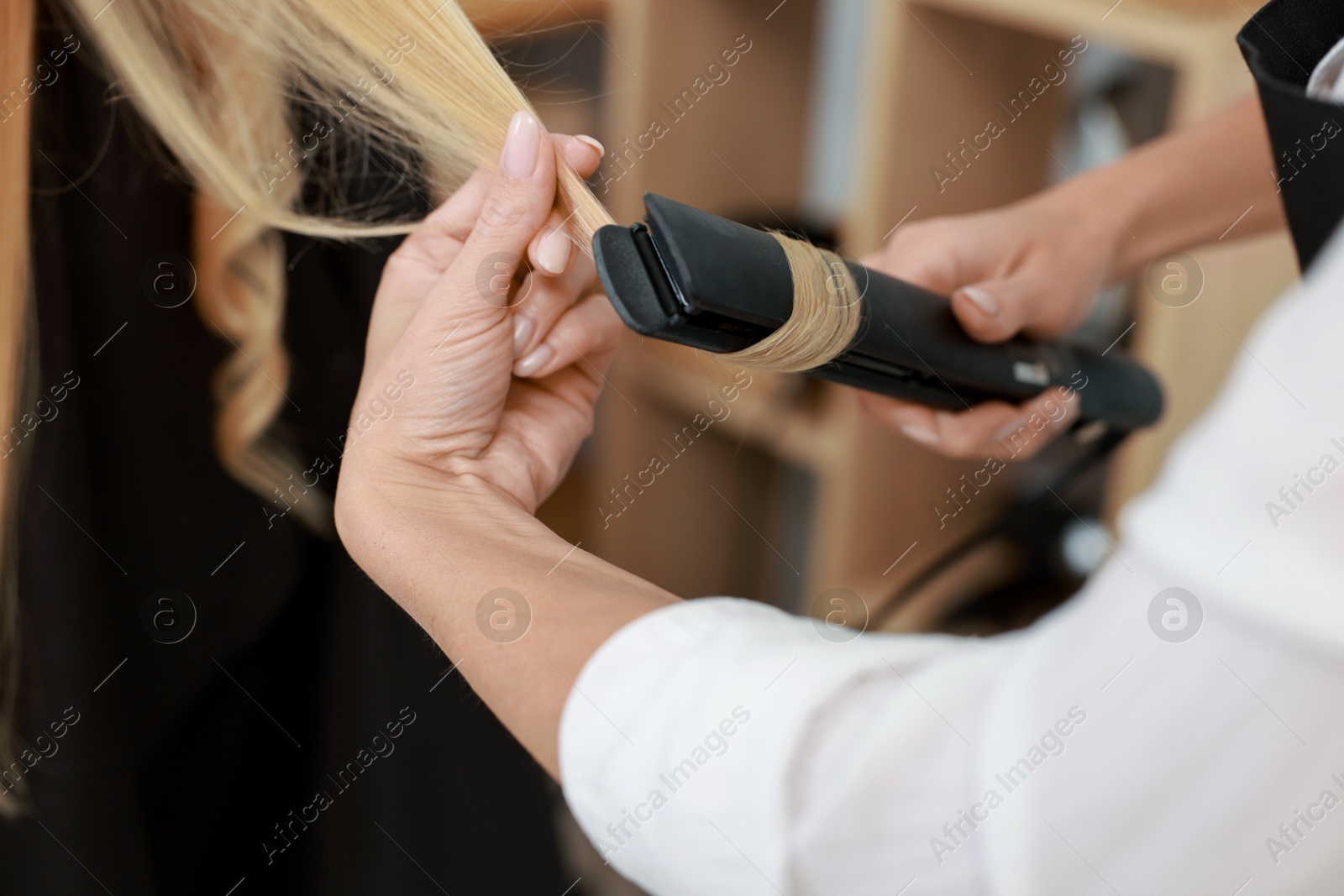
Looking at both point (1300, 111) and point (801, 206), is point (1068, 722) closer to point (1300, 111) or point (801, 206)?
point (1300, 111)

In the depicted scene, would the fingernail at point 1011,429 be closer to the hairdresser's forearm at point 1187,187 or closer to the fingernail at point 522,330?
the hairdresser's forearm at point 1187,187

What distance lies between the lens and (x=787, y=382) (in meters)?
0.95

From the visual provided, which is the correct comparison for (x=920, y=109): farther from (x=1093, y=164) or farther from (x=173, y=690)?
(x=173, y=690)

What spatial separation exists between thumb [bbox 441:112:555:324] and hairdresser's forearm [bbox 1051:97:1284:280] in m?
0.38

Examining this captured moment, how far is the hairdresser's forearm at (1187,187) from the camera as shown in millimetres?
584

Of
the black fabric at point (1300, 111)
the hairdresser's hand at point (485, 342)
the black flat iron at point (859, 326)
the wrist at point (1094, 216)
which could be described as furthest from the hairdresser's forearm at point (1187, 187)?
the hairdresser's hand at point (485, 342)

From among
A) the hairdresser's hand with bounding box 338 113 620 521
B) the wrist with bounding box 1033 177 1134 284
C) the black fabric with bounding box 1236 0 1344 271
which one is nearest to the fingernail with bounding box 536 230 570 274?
the hairdresser's hand with bounding box 338 113 620 521

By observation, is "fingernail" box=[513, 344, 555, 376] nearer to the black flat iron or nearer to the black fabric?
the black flat iron

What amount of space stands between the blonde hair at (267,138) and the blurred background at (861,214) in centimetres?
11

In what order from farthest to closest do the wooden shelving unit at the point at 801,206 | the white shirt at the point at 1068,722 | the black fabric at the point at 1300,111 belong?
the wooden shelving unit at the point at 801,206
the black fabric at the point at 1300,111
the white shirt at the point at 1068,722

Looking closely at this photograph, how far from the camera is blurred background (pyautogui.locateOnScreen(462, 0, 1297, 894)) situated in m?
0.70

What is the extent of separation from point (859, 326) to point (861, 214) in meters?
0.55

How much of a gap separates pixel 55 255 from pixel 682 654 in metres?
0.44

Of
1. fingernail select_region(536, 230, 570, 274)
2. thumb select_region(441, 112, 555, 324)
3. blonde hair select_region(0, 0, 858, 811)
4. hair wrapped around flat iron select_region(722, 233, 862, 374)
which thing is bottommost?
hair wrapped around flat iron select_region(722, 233, 862, 374)
